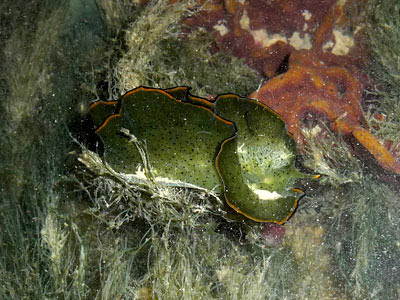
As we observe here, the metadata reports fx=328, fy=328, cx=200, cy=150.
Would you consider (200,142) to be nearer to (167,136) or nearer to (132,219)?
(167,136)

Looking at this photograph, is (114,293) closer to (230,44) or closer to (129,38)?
(129,38)

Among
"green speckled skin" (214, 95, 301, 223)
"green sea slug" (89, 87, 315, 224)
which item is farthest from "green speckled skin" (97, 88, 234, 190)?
"green speckled skin" (214, 95, 301, 223)

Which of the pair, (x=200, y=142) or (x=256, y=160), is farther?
(x=256, y=160)

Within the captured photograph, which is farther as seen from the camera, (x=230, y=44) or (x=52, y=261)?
(x=230, y=44)

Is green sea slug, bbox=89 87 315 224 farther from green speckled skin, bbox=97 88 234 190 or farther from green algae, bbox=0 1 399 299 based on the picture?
green algae, bbox=0 1 399 299

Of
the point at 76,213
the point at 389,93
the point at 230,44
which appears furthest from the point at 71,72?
the point at 389,93

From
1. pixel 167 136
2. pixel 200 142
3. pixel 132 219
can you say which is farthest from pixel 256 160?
pixel 132 219

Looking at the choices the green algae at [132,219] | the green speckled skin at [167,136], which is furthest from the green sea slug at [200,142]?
the green algae at [132,219]

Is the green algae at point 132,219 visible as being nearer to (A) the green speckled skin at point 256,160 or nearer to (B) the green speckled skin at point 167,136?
(B) the green speckled skin at point 167,136
